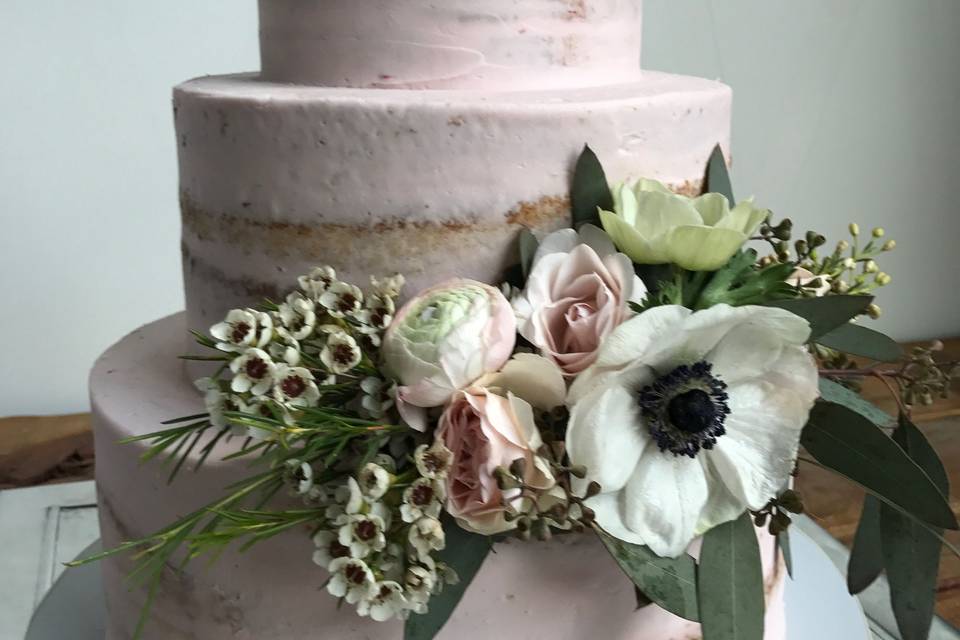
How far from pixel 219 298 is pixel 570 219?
302 mm

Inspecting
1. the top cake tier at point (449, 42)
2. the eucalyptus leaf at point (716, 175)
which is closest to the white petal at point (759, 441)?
the eucalyptus leaf at point (716, 175)

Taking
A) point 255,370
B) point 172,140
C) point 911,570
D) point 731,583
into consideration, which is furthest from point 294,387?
point 172,140

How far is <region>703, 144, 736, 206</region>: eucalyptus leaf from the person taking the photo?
2.46ft

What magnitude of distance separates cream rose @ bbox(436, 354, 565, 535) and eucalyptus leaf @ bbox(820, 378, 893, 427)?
0.78ft

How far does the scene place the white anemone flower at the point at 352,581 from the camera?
1.83 feet

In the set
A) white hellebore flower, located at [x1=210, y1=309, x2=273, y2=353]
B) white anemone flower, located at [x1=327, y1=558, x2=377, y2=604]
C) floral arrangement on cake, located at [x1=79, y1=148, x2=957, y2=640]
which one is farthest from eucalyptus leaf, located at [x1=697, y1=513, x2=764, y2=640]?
white hellebore flower, located at [x1=210, y1=309, x2=273, y2=353]

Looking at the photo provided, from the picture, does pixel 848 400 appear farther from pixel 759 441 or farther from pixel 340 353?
pixel 340 353

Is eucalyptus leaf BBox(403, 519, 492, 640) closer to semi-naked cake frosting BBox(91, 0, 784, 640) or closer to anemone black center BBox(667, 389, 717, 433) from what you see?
semi-naked cake frosting BBox(91, 0, 784, 640)

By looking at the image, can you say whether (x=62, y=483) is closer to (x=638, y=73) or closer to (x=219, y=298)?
(x=219, y=298)

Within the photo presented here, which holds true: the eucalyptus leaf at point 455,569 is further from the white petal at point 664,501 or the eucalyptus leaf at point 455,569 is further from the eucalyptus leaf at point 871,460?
the eucalyptus leaf at point 871,460

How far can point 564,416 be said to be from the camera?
24.3 inches

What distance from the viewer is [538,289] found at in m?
0.63

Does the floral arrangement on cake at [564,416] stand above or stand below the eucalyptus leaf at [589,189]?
below

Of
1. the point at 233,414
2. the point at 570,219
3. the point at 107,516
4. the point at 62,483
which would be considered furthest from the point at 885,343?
the point at 62,483
